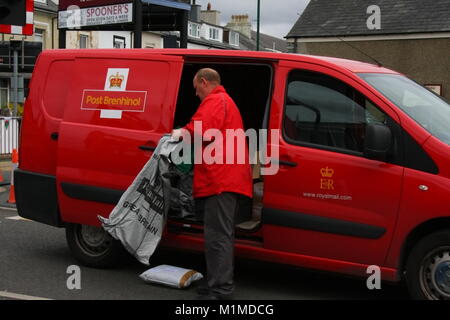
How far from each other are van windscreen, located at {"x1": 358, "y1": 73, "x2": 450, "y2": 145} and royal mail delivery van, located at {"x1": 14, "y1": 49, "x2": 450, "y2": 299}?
16mm

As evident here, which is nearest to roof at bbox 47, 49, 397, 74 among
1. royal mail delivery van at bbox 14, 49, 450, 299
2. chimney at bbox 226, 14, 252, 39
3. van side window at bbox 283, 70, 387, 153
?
royal mail delivery van at bbox 14, 49, 450, 299

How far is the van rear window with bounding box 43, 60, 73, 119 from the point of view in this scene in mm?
6520

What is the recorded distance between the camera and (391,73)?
589 centimetres

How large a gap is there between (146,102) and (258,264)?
200 centimetres

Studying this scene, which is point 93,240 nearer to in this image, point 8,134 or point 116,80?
point 116,80

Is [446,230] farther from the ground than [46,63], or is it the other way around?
[46,63]

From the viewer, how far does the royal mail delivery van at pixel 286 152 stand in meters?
4.95

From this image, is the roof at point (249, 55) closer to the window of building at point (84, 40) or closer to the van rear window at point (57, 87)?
the van rear window at point (57, 87)

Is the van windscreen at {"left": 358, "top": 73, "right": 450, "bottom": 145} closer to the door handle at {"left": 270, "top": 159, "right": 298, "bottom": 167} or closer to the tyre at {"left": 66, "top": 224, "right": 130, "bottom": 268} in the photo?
the door handle at {"left": 270, "top": 159, "right": 298, "bottom": 167}

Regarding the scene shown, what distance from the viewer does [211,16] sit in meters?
60.6

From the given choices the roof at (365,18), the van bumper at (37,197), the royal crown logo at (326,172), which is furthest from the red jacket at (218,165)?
the roof at (365,18)

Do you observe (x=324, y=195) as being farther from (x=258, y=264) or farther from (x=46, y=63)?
(x=46, y=63)

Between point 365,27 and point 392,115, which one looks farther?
point 365,27
